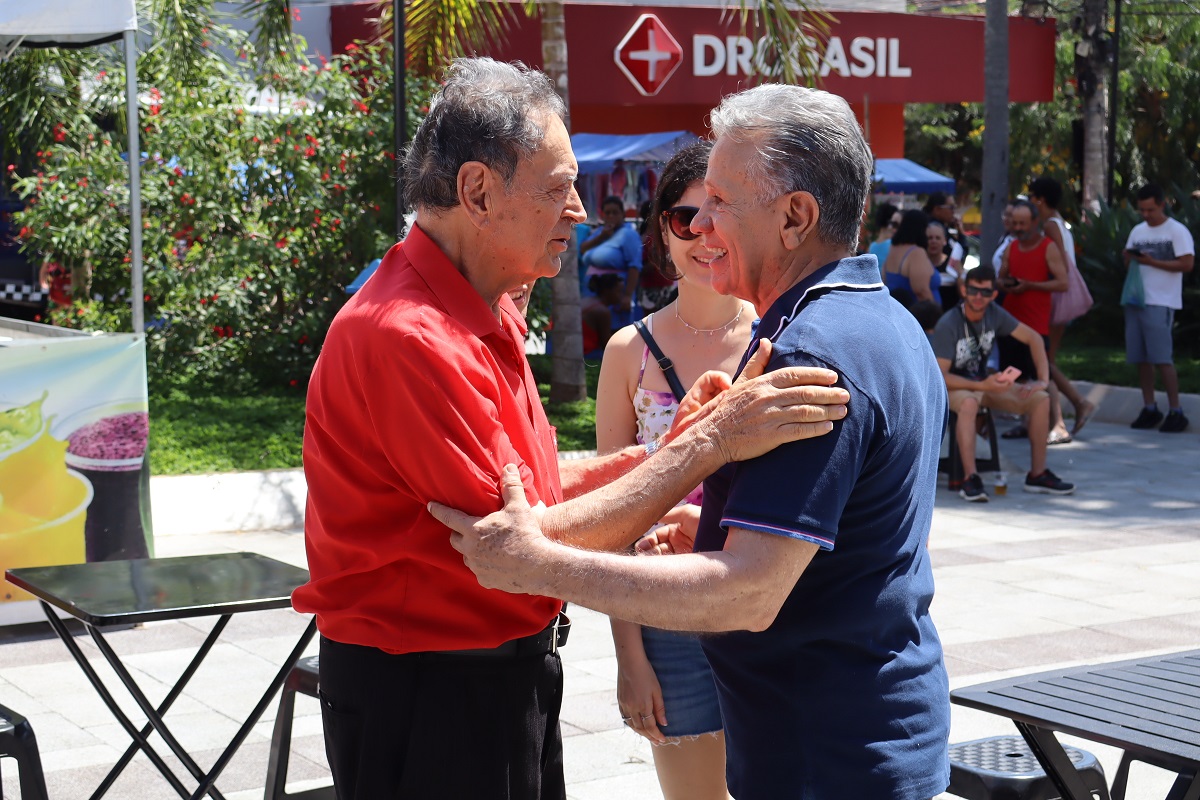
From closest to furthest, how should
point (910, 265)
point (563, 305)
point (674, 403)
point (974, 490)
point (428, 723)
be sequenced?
point (428, 723)
point (674, 403)
point (974, 490)
point (910, 265)
point (563, 305)

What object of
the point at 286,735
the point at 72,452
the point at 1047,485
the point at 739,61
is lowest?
the point at 1047,485

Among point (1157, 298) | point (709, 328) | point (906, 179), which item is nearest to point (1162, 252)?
point (1157, 298)

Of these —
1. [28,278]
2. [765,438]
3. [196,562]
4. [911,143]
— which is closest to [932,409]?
[765,438]

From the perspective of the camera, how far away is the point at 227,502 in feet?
26.8

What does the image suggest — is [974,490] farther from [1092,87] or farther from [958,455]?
[1092,87]

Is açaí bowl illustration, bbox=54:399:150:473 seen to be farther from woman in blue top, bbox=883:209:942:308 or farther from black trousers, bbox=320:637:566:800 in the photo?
woman in blue top, bbox=883:209:942:308

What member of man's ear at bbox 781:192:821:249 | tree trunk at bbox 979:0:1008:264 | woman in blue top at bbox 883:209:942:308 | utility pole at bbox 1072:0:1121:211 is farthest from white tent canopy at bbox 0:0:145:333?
utility pole at bbox 1072:0:1121:211

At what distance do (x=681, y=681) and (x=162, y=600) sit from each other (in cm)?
131

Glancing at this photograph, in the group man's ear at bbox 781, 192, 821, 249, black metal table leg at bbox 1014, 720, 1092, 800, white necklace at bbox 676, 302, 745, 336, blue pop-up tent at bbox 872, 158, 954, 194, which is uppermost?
man's ear at bbox 781, 192, 821, 249

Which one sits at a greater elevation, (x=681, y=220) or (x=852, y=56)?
(x=852, y=56)

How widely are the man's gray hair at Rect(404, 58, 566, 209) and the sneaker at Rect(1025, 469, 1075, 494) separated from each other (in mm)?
7916

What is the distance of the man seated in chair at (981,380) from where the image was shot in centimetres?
941

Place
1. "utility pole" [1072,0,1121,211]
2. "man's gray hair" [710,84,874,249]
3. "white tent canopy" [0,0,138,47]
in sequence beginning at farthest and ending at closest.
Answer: "utility pole" [1072,0,1121,211]
"white tent canopy" [0,0,138,47]
"man's gray hair" [710,84,874,249]

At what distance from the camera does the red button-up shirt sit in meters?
2.14
